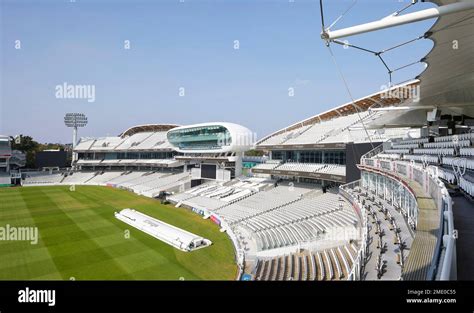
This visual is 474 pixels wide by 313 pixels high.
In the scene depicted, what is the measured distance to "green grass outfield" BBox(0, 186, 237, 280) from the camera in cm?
1455

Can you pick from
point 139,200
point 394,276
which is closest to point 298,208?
point 394,276

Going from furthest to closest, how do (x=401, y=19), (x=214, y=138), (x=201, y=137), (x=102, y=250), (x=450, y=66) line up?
1. (x=201, y=137)
2. (x=214, y=138)
3. (x=102, y=250)
4. (x=450, y=66)
5. (x=401, y=19)

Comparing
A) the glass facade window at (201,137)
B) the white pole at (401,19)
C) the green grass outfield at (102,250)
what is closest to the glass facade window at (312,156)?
the glass facade window at (201,137)

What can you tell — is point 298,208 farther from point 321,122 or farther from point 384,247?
point 321,122

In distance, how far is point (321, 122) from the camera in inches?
1470

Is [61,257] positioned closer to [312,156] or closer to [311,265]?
[311,265]

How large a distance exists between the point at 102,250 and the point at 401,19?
18.8 metres

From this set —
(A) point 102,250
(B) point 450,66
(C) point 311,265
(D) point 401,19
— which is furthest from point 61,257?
(B) point 450,66

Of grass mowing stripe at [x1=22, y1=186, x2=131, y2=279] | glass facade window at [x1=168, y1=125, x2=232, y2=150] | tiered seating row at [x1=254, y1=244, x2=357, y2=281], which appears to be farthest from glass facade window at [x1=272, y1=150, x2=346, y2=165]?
grass mowing stripe at [x1=22, y1=186, x2=131, y2=279]

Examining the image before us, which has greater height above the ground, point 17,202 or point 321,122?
point 321,122

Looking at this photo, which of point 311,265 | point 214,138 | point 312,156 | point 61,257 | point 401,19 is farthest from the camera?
point 214,138

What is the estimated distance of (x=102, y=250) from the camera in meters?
17.9

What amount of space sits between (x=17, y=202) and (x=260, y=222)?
30928 mm

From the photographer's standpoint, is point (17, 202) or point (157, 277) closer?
point (157, 277)
